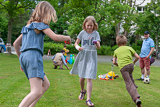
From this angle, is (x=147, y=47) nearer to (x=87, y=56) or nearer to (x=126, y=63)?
(x=126, y=63)

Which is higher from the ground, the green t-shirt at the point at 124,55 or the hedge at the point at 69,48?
the green t-shirt at the point at 124,55

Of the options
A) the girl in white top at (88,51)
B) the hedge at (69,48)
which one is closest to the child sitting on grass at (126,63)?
the girl in white top at (88,51)

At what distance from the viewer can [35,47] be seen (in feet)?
9.88

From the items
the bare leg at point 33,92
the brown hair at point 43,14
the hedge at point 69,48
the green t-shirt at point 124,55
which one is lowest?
the hedge at point 69,48

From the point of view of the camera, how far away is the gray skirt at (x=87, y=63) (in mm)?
4840

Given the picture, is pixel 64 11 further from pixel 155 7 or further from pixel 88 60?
pixel 88 60

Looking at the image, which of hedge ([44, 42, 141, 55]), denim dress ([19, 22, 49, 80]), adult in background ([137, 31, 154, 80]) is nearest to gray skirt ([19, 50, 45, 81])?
denim dress ([19, 22, 49, 80])

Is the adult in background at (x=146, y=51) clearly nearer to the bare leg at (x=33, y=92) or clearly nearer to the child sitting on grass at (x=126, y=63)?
the child sitting on grass at (x=126, y=63)

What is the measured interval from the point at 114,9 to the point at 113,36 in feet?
80.7

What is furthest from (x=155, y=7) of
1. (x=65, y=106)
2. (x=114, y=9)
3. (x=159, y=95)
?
(x=65, y=106)

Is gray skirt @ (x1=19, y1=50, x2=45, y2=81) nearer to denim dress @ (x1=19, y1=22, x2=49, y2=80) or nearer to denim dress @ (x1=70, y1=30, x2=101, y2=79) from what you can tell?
denim dress @ (x1=19, y1=22, x2=49, y2=80)

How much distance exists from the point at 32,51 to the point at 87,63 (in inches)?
84.4

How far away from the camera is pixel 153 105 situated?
482 cm

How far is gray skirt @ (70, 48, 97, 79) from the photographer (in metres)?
4.84
